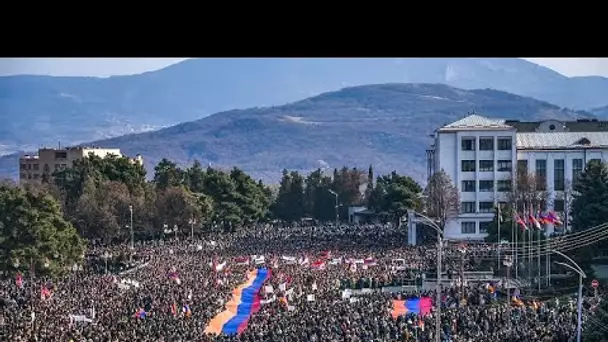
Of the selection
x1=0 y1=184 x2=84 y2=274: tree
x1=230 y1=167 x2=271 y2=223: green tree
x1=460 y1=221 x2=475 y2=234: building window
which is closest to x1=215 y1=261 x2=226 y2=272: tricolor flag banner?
x1=0 y1=184 x2=84 y2=274: tree

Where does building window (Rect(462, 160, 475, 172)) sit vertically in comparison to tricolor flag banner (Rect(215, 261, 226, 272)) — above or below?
above

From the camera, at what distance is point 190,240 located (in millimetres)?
46688

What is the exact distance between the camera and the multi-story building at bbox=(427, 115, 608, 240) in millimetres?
47500

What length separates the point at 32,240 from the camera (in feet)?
106

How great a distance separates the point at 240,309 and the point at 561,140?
94.1 ft

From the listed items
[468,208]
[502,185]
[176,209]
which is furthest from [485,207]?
[176,209]

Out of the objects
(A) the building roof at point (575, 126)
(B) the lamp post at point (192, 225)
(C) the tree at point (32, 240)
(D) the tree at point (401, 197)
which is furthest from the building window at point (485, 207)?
(C) the tree at point (32, 240)

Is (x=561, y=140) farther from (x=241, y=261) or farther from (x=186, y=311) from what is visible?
(x=186, y=311)

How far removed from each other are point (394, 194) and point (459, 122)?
5212mm

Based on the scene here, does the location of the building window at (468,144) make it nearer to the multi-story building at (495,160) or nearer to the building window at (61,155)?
the multi-story building at (495,160)

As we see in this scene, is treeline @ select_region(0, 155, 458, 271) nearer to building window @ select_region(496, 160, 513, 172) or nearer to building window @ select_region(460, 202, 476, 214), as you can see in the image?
building window @ select_region(460, 202, 476, 214)

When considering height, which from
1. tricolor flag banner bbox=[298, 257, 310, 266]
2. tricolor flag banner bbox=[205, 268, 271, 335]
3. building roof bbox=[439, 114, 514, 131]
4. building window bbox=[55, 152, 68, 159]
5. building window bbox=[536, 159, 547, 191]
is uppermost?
building roof bbox=[439, 114, 514, 131]

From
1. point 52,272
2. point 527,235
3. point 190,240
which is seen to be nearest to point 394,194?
point 190,240

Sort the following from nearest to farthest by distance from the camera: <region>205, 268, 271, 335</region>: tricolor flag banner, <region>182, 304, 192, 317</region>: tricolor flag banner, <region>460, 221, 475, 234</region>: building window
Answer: <region>205, 268, 271, 335</region>: tricolor flag banner → <region>182, 304, 192, 317</region>: tricolor flag banner → <region>460, 221, 475, 234</region>: building window
